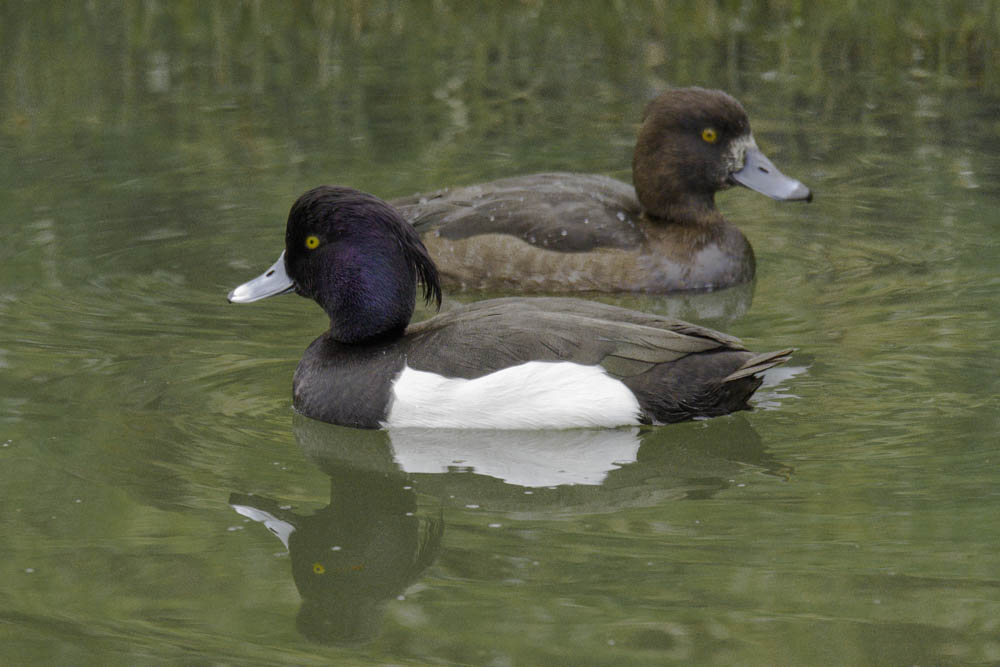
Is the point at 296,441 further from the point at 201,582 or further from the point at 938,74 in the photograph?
the point at 938,74

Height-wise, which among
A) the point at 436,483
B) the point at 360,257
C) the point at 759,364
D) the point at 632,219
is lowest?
the point at 436,483

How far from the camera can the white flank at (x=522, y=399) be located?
6234 millimetres

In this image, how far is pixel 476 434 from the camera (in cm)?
635

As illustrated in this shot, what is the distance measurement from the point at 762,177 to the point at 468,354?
311cm

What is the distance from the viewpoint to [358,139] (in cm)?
→ 1131

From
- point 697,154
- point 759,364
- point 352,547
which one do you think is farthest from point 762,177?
point 352,547

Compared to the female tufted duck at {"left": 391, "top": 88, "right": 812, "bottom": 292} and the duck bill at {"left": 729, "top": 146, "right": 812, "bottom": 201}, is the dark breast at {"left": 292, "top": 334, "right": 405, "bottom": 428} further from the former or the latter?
the duck bill at {"left": 729, "top": 146, "right": 812, "bottom": 201}

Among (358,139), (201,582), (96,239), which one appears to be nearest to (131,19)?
(358,139)

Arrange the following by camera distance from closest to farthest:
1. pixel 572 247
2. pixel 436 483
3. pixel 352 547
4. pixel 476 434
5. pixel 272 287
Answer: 1. pixel 352 547
2. pixel 436 483
3. pixel 476 434
4. pixel 272 287
5. pixel 572 247

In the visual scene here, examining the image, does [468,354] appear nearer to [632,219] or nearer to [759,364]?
[759,364]

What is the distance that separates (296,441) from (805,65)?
309 inches

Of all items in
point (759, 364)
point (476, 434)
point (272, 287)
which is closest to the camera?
point (759, 364)

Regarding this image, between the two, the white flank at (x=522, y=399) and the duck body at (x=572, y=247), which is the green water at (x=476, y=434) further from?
the duck body at (x=572, y=247)

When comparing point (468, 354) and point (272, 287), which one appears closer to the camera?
point (468, 354)
